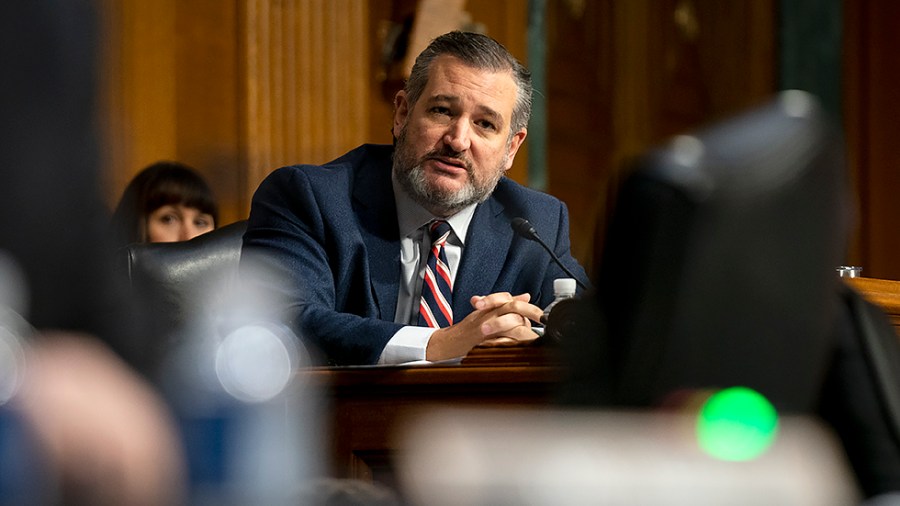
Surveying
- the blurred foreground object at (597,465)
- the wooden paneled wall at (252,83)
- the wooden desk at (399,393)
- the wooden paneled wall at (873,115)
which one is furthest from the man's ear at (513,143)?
the wooden paneled wall at (873,115)

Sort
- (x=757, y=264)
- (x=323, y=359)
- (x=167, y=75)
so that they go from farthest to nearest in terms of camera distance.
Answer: (x=167, y=75) → (x=323, y=359) → (x=757, y=264)

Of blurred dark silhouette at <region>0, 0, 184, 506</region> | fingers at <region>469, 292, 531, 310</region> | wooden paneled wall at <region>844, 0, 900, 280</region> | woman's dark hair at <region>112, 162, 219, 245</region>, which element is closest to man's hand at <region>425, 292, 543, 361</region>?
fingers at <region>469, 292, 531, 310</region>

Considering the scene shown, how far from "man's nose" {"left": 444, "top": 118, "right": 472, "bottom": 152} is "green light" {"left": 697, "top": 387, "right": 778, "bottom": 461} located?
236 cm

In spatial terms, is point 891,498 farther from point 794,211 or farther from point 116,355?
point 116,355

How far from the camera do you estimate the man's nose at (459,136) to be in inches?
121

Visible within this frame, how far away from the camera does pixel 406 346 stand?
2627 millimetres

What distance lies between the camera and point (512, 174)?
19.0 feet

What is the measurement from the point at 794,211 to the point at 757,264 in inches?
Result: 1.5

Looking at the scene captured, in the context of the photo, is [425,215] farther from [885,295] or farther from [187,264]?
[885,295]

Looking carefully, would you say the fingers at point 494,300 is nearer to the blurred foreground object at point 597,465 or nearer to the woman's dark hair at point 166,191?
the woman's dark hair at point 166,191

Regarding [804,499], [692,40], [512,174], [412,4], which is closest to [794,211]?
[804,499]

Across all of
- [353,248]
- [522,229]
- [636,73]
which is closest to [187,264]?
[353,248]

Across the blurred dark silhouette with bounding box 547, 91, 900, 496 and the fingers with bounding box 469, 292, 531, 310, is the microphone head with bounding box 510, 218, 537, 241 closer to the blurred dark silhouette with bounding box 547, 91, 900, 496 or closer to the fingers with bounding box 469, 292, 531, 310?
the fingers with bounding box 469, 292, 531, 310

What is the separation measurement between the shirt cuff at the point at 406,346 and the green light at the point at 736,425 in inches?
74.2
